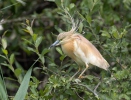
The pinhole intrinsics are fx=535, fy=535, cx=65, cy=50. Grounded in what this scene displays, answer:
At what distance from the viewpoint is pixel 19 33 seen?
5.56 metres

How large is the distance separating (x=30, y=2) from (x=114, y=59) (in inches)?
93.0

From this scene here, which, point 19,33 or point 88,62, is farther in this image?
point 19,33

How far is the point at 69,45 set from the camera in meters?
3.16

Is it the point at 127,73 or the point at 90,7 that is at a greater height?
the point at 90,7

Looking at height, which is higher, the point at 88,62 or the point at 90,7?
the point at 90,7

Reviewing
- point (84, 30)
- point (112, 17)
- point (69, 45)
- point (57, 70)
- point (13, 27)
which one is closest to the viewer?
point (69, 45)

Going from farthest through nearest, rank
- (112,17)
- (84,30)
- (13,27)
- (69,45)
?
(13,27) < (112,17) < (84,30) < (69,45)

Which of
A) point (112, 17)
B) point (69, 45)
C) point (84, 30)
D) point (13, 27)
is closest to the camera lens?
point (69, 45)

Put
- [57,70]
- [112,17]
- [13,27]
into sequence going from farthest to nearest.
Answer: [13,27]
[112,17]
[57,70]

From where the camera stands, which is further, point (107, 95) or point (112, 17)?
point (112, 17)

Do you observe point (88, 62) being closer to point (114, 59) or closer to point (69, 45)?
point (69, 45)

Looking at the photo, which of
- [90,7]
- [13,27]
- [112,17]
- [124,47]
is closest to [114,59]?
[124,47]

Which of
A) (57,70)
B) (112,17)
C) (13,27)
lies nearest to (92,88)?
(57,70)

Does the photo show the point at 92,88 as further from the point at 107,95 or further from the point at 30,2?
the point at 30,2
